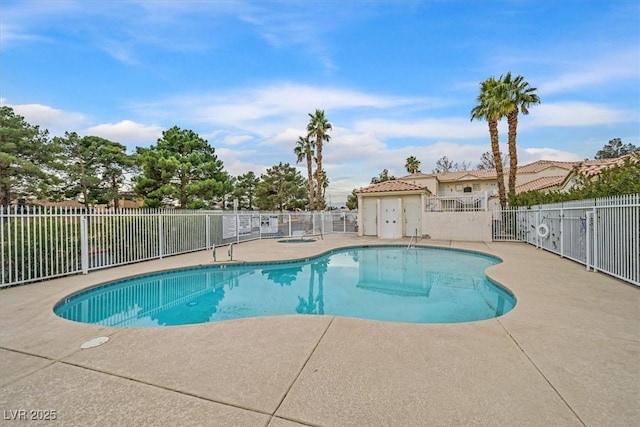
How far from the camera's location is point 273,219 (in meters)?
17.8

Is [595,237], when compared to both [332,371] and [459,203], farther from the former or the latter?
[459,203]

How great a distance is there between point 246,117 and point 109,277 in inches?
404

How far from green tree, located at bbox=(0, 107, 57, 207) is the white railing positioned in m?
22.0

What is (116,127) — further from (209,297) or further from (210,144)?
(209,297)

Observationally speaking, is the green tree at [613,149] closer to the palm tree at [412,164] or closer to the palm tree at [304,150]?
the palm tree at [412,164]

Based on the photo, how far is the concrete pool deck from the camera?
7.23ft

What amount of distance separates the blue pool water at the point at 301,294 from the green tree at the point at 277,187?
89.5 feet

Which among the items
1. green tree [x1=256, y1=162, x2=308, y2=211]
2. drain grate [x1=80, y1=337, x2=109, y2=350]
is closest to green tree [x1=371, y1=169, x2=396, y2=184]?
green tree [x1=256, y1=162, x2=308, y2=211]

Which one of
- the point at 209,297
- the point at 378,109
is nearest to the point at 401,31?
the point at 378,109

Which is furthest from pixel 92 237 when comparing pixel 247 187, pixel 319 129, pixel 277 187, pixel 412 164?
pixel 412 164

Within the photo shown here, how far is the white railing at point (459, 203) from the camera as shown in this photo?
1516cm

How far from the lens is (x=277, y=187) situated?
124 ft

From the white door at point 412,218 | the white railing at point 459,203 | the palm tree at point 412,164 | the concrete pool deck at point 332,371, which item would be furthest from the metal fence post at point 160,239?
the palm tree at point 412,164

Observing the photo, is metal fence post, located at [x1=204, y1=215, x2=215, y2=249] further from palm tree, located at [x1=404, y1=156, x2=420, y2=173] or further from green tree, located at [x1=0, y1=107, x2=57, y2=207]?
palm tree, located at [x1=404, y1=156, x2=420, y2=173]
